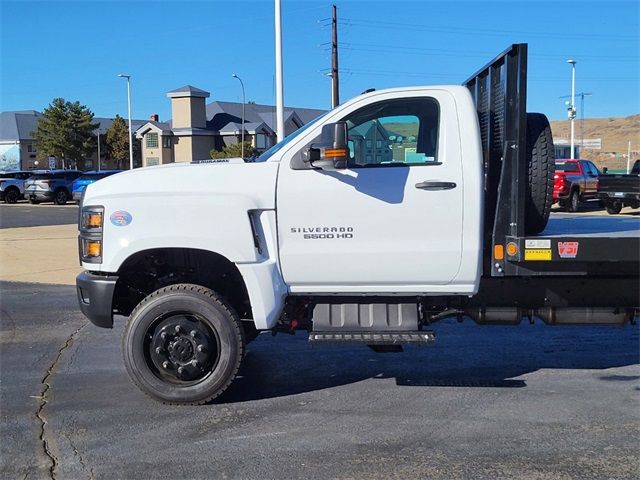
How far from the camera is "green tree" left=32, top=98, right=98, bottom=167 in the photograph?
2648 inches

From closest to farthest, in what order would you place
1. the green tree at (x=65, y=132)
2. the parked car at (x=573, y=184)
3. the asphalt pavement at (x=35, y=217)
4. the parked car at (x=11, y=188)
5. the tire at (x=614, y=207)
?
the tire at (x=614, y=207)
the asphalt pavement at (x=35, y=217)
the parked car at (x=573, y=184)
the parked car at (x=11, y=188)
the green tree at (x=65, y=132)

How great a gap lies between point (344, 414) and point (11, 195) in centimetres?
3622

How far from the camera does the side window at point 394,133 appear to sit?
5.19 metres

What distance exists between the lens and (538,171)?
17.0ft

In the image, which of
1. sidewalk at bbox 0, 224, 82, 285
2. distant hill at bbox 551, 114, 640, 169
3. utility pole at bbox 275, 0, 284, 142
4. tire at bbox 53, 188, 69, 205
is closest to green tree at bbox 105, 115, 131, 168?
tire at bbox 53, 188, 69, 205

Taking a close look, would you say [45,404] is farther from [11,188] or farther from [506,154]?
[11,188]

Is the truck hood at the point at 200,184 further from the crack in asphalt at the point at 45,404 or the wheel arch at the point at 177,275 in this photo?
the crack in asphalt at the point at 45,404

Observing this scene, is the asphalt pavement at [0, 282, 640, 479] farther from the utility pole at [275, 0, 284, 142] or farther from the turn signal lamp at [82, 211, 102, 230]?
the utility pole at [275, 0, 284, 142]

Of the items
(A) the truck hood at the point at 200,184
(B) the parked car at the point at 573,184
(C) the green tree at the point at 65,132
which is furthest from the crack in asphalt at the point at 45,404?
(C) the green tree at the point at 65,132

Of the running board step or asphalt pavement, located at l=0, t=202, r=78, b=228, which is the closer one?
the running board step

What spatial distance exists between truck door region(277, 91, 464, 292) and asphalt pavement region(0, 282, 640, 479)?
1.03 metres

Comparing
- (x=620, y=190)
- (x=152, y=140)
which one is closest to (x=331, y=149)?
(x=620, y=190)

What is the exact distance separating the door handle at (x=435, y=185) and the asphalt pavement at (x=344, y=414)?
5.51ft

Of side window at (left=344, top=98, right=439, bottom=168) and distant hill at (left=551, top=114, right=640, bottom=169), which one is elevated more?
distant hill at (left=551, top=114, right=640, bottom=169)
